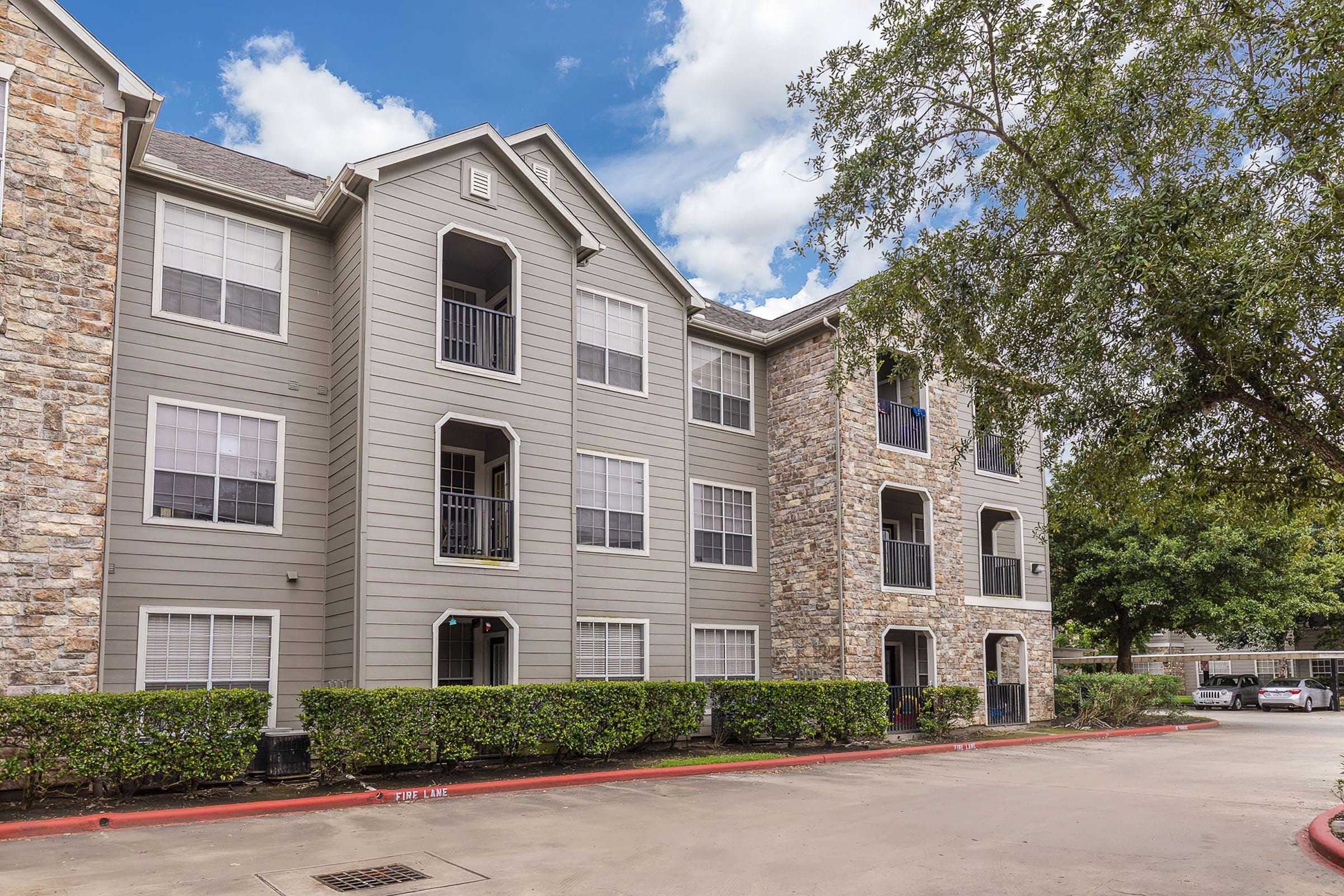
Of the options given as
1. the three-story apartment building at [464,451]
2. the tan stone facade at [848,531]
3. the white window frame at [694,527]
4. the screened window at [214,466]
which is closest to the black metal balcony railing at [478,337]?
the three-story apartment building at [464,451]

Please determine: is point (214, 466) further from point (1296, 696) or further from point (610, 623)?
point (1296, 696)

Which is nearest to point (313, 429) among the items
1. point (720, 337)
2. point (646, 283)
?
point (646, 283)

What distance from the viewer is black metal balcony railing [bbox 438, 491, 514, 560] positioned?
602 inches

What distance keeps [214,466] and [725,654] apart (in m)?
10.4

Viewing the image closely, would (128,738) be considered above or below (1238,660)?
above

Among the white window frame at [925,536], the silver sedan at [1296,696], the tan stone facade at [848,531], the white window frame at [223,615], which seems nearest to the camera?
the white window frame at [223,615]

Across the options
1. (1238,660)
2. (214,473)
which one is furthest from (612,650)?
(1238,660)

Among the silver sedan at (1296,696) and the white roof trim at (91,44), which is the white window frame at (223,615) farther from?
the silver sedan at (1296,696)

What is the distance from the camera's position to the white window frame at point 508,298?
15.6m

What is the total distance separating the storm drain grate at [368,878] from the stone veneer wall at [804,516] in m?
12.8

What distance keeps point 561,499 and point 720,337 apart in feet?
20.8

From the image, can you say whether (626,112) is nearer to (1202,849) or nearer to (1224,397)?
(1224,397)

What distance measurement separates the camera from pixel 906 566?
2152 centimetres

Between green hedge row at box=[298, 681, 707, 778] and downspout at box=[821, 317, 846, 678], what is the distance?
4.04m
